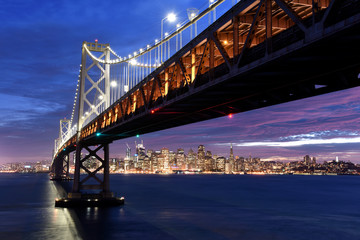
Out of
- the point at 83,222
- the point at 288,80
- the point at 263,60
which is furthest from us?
the point at 83,222

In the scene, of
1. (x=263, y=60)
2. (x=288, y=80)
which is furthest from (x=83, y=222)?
(x=263, y=60)

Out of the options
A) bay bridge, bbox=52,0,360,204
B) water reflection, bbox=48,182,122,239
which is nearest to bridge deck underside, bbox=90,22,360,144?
bay bridge, bbox=52,0,360,204

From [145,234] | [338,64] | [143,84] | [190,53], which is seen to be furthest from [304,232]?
[338,64]

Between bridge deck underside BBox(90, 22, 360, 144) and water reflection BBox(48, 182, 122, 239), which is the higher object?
bridge deck underside BBox(90, 22, 360, 144)

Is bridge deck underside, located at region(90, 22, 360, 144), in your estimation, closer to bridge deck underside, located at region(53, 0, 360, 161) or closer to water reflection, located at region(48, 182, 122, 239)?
bridge deck underside, located at region(53, 0, 360, 161)

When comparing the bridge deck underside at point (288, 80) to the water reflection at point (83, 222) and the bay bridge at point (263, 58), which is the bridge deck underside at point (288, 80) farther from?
the water reflection at point (83, 222)

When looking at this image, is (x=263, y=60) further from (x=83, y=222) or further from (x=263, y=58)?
(x=83, y=222)

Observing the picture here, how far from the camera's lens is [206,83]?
52.0 feet

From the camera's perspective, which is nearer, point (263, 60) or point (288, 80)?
point (263, 60)

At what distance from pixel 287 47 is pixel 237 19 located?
134 inches

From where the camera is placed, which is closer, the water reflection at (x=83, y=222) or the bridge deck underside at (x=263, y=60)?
the bridge deck underside at (x=263, y=60)

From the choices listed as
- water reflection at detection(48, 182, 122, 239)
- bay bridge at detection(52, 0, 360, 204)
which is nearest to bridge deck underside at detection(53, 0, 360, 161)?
bay bridge at detection(52, 0, 360, 204)

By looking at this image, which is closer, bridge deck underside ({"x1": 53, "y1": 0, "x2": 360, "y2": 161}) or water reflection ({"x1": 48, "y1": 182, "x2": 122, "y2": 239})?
bridge deck underside ({"x1": 53, "y1": 0, "x2": 360, "y2": 161})

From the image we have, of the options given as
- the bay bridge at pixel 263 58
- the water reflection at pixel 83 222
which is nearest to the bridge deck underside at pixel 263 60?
the bay bridge at pixel 263 58
